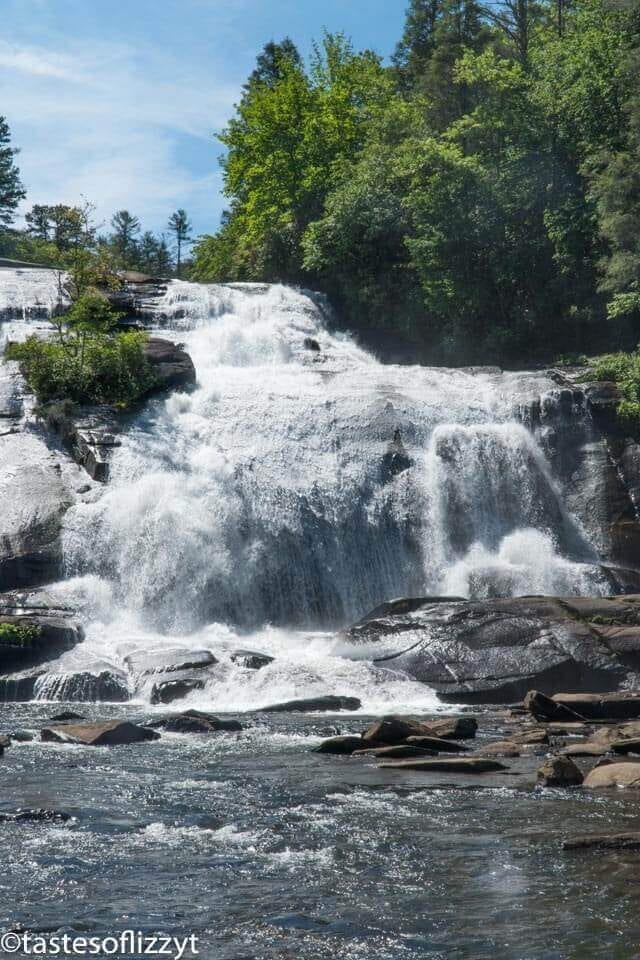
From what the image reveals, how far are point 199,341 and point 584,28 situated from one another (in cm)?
2089

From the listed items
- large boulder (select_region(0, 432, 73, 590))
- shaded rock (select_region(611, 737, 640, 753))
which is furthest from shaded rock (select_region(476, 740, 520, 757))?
large boulder (select_region(0, 432, 73, 590))

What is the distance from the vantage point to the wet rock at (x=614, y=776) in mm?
12515

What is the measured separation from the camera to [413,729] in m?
15.6

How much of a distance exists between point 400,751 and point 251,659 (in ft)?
23.7

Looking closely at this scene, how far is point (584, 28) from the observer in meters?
43.1

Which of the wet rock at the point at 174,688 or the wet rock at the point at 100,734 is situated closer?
the wet rock at the point at 100,734

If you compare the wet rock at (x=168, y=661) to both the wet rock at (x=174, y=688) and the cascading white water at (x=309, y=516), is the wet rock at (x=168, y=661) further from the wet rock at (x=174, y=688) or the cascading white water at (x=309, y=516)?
the cascading white water at (x=309, y=516)

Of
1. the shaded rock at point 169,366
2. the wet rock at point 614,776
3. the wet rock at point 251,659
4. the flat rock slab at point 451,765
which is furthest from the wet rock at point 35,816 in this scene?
the shaded rock at point 169,366

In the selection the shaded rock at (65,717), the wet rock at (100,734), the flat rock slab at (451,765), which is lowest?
the shaded rock at (65,717)

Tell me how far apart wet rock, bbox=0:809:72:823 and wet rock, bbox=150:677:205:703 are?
903 centimetres

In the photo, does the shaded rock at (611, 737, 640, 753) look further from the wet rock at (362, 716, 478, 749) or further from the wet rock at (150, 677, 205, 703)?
the wet rock at (150, 677, 205, 703)

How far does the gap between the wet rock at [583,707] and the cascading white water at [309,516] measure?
465cm

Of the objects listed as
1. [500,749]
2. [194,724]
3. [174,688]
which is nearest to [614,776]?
[500,749]

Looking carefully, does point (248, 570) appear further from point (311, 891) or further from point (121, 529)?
point (311, 891)
